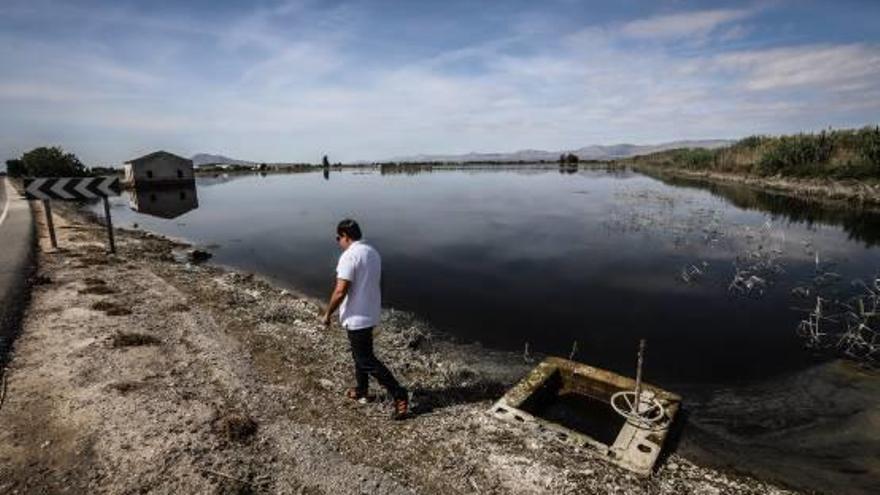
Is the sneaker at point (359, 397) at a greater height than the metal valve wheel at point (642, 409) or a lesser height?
greater

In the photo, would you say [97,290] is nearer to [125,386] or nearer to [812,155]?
[125,386]

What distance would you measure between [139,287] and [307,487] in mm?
10753

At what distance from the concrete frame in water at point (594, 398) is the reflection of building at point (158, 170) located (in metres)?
73.2

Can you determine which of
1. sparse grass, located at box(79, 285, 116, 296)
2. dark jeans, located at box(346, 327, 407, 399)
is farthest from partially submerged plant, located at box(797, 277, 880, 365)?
sparse grass, located at box(79, 285, 116, 296)

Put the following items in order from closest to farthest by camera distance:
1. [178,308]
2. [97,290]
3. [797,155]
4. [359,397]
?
[359,397] < [178,308] < [97,290] < [797,155]

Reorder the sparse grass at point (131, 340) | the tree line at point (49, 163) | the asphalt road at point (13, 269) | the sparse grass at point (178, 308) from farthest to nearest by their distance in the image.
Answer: the tree line at point (49, 163) < the sparse grass at point (178, 308) < the asphalt road at point (13, 269) < the sparse grass at point (131, 340)

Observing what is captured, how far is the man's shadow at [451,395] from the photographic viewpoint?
7844 mm

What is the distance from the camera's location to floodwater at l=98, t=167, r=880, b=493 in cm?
955

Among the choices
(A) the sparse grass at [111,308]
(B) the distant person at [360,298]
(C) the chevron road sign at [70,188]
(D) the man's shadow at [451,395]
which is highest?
(C) the chevron road sign at [70,188]

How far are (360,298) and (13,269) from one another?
1345 cm

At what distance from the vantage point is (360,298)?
22.7ft

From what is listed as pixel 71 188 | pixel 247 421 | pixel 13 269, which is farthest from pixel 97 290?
pixel 247 421

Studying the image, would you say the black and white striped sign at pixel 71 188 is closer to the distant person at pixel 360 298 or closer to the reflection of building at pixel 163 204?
the distant person at pixel 360 298

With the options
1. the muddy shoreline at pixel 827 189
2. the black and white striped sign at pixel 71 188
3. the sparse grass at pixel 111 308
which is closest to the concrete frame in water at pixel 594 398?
the sparse grass at pixel 111 308
